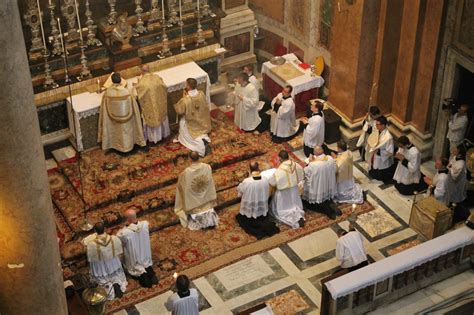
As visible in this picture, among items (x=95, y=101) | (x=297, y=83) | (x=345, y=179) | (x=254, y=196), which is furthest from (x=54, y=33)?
(x=345, y=179)

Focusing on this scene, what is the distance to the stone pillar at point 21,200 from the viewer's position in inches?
345

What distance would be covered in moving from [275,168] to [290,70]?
369cm

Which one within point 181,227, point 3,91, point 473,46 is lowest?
point 181,227

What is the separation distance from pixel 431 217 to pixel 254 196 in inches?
109

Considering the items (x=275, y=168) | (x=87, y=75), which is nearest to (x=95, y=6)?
(x=87, y=75)

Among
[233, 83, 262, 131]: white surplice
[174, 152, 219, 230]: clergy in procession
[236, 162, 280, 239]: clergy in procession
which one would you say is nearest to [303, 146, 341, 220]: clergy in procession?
[236, 162, 280, 239]: clergy in procession

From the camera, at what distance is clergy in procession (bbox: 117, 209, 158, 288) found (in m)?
13.6

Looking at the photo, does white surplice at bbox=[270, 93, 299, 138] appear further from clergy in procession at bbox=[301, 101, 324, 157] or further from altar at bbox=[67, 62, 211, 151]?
altar at bbox=[67, 62, 211, 151]

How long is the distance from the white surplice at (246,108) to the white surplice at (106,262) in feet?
15.0

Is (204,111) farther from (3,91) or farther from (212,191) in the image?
(3,91)

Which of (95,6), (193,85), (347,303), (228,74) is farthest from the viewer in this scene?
(228,74)

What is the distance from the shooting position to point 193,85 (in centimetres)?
1639

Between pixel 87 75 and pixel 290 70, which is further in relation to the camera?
pixel 290 70

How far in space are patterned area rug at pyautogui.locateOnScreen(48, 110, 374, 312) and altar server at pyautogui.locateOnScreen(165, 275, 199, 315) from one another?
4.55 feet
